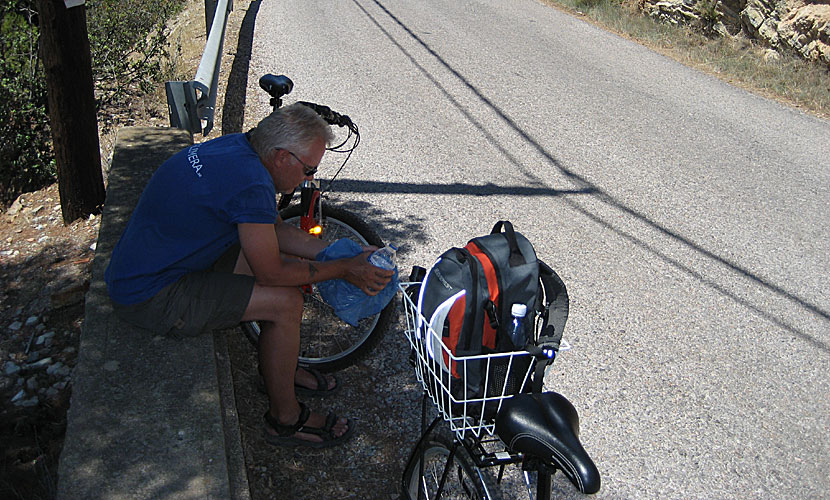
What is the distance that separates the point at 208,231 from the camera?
3051 millimetres

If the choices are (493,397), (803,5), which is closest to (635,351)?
(493,397)

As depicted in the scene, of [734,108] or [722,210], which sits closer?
[722,210]

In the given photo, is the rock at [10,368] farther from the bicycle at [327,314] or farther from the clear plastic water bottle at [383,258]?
the clear plastic water bottle at [383,258]

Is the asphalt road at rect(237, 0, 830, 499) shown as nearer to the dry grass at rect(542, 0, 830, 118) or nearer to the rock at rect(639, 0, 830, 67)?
the dry grass at rect(542, 0, 830, 118)

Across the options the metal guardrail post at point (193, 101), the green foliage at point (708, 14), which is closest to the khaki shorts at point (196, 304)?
the metal guardrail post at point (193, 101)

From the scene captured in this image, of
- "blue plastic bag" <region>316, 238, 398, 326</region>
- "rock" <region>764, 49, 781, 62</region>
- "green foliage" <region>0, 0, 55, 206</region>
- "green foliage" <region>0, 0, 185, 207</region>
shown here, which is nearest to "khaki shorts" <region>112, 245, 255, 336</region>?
"blue plastic bag" <region>316, 238, 398, 326</region>

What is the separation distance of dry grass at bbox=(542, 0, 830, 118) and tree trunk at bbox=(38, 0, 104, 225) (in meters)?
8.79

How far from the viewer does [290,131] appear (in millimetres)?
3027

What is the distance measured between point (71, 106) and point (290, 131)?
301cm

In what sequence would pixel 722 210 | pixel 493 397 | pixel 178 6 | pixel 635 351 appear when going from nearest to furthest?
pixel 493 397 → pixel 635 351 → pixel 722 210 → pixel 178 6

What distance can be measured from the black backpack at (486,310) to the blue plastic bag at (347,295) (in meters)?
0.68

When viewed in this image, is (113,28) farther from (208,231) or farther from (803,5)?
(803,5)

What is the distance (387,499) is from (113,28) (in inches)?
327

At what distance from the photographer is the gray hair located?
303cm
